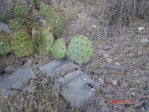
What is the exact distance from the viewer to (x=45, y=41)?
459 cm

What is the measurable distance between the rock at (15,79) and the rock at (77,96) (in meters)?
0.58

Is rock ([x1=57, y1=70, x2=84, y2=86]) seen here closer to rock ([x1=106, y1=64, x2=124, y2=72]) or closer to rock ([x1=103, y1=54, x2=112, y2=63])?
rock ([x1=106, y1=64, x2=124, y2=72])

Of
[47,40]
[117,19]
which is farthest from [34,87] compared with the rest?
[117,19]

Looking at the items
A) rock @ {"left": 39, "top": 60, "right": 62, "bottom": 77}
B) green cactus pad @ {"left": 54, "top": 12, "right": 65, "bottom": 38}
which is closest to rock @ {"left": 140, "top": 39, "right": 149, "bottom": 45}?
green cactus pad @ {"left": 54, "top": 12, "right": 65, "bottom": 38}

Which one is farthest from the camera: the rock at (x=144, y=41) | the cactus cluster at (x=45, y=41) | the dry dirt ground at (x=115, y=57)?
the rock at (x=144, y=41)

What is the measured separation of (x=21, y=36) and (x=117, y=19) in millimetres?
1632

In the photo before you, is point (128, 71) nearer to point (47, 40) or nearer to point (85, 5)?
point (47, 40)

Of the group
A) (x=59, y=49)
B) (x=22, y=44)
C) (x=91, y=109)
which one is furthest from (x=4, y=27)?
(x=91, y=109)

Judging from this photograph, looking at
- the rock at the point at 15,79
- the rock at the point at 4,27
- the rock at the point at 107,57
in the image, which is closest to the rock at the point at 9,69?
the rock at the point at 15,79

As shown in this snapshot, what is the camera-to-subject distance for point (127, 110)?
11.8 ft

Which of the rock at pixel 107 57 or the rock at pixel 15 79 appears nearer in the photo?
the rock at pixel 15 79

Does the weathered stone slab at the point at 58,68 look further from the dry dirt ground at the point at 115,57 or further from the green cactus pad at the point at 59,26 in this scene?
the green cactus pad at the point at 59,26

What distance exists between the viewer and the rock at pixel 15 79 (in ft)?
13.1

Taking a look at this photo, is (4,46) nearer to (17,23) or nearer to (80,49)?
(17,23)
